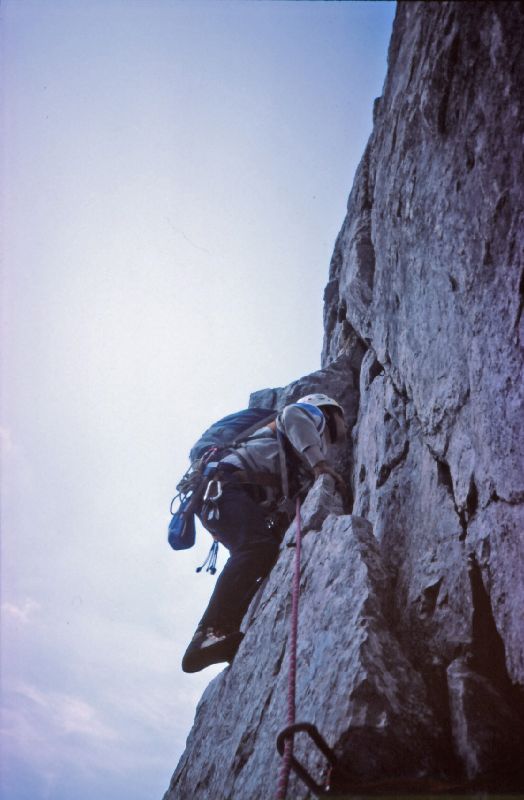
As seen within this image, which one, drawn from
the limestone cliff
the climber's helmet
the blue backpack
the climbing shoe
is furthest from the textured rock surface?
the blue backpack

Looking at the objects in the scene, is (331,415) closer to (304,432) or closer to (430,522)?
(304,432)

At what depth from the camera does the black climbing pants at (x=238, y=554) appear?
493 centimetres

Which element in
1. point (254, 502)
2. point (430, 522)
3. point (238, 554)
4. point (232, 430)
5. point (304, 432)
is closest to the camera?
point (430, 522)

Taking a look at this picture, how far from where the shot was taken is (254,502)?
218 inches

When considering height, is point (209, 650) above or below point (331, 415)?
below

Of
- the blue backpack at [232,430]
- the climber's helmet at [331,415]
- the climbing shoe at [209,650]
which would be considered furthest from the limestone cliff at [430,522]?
the blue backpack at [232,430]

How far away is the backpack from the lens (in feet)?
18.5

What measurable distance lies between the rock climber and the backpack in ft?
0.49

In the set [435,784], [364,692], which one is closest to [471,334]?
[364,692]

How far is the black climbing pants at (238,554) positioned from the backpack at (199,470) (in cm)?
29

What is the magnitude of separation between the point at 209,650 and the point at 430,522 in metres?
2.22

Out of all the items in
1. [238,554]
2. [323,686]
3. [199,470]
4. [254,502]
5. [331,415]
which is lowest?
[323,686]

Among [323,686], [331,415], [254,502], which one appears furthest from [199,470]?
[323,686]

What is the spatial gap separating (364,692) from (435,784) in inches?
18.6
